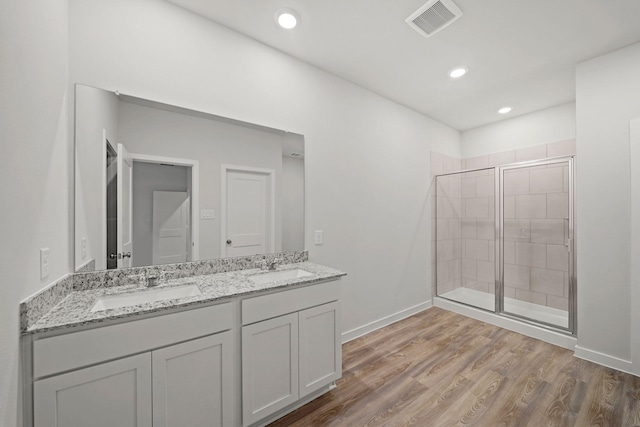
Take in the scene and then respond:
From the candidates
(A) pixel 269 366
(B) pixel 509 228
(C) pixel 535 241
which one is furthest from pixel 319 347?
(C) pixel 535 241

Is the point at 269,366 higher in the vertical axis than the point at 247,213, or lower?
lower

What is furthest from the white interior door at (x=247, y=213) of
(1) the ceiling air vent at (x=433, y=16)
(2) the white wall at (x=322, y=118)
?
(1) the ceiling air vent at (x=433, y=16)

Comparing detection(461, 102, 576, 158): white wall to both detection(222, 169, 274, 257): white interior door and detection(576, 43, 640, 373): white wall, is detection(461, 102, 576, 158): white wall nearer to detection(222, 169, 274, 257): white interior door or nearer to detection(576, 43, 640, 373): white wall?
detection(576, 43, 640, 373): white wall

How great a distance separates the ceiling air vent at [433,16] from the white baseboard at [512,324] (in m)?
3.04

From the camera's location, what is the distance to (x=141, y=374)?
1196 mm

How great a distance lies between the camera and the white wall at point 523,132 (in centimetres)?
318

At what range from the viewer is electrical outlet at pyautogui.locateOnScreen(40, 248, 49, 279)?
1.14 metres

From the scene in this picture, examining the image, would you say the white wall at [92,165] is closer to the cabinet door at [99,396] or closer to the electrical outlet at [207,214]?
the electrical outlet at [207,214]

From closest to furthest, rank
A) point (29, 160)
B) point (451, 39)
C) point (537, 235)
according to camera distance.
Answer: point (29, 160) < point (451, 39) < point (537, 235)

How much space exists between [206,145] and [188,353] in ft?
4.33

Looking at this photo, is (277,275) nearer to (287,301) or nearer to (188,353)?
(287,301)

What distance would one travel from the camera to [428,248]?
358 centimetres

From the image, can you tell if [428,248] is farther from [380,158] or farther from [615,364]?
[615,364]

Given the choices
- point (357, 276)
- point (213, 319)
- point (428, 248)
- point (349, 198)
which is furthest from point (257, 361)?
point (428, 248)
